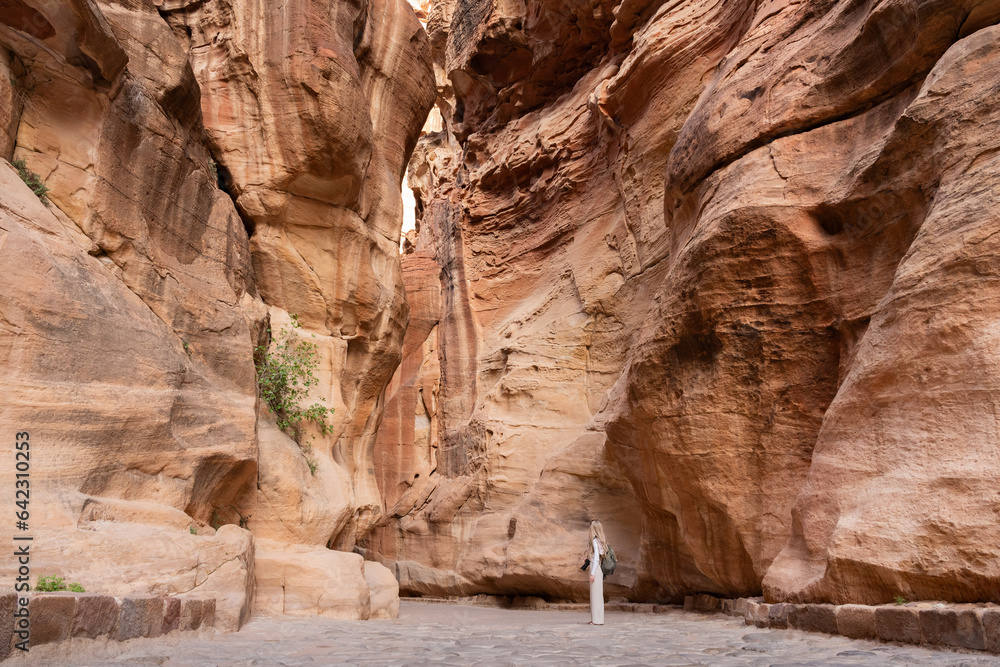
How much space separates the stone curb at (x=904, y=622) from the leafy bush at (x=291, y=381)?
7749 millimetres

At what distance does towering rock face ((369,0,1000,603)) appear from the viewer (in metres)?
5.91

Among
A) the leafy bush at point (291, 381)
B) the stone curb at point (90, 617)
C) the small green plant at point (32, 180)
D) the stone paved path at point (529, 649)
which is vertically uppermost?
the small green plant at point (32, 180)

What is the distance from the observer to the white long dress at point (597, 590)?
9047mm

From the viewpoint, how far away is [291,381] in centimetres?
1227

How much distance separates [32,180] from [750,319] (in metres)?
8.13

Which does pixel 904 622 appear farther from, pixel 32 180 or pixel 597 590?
pixel 32 180

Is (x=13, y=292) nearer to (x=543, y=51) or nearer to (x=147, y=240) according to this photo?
(x=147, y=240)

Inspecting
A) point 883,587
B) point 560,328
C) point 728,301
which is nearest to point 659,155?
point 560,328

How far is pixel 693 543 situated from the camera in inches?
400

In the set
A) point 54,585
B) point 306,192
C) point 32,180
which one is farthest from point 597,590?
point 306,192

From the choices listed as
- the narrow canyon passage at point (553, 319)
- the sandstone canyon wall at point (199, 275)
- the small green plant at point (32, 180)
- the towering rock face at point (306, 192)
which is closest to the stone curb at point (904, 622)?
the narrow canyon passage at point (553, 319)

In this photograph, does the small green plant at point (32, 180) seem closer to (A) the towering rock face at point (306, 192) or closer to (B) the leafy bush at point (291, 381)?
(B) the leafy bush at point (291, 381)

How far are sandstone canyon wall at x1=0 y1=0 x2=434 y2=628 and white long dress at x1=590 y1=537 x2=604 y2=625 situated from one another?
3.14 meters

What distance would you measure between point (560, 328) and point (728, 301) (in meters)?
9.40
